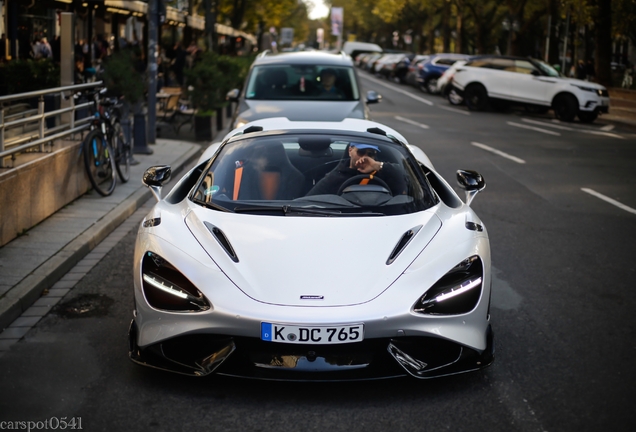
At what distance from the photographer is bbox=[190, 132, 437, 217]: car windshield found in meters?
5.32

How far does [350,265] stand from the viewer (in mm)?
4621

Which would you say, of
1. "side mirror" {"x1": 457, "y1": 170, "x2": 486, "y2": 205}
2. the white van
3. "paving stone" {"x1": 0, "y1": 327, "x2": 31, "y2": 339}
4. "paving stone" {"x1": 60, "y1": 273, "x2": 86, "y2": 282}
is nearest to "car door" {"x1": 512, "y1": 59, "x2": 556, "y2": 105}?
"side mirror" {"x1": 457, "y1": 170, "x2": 486, "y2": 205}

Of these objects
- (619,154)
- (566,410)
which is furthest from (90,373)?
(619,154)

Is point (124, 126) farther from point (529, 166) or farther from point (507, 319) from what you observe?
point (507, 319)

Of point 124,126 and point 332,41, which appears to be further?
point 332,41

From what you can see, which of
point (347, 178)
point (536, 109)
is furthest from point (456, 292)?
point (536, 109)

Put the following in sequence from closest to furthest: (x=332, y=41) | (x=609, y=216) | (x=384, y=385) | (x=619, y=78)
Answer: (x=384, y=385), (x=609, y=216), (x=619, y=78), (x=332, y=41)

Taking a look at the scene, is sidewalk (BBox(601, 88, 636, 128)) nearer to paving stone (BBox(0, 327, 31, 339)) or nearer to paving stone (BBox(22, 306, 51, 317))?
paving stone (BBox(22, 306, 51, 317))

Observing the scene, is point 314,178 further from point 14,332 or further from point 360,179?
point 14,332

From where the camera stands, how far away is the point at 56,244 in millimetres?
7840

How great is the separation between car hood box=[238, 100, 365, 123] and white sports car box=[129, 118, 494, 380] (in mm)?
6910

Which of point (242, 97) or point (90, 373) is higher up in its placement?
point (242, 97)

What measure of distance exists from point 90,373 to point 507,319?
109 inches

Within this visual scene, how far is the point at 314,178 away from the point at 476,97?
2534 centimetres
